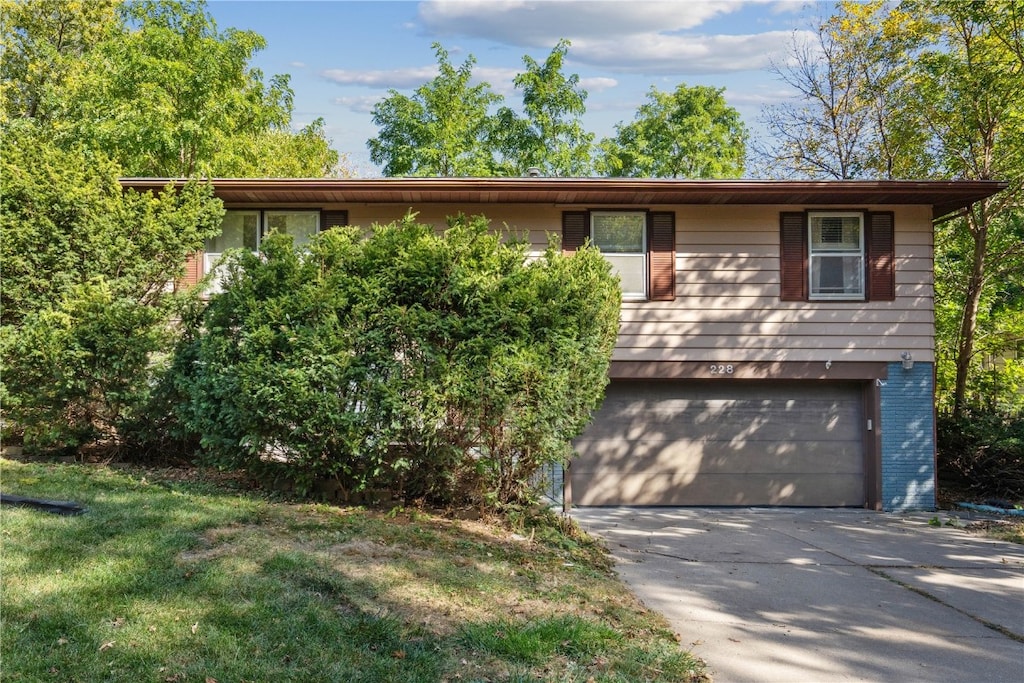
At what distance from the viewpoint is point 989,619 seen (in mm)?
5832

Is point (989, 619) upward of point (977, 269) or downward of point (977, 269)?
downward

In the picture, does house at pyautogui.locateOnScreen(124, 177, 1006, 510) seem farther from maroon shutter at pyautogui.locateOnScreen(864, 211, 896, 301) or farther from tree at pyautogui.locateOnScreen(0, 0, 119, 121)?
tree at pyautogui.locateOnScreen(0, 0, 119, 121)

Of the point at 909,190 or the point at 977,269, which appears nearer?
the point at 909,190

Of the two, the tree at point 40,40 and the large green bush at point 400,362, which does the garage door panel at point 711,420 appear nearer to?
the large green bush at point 400,362

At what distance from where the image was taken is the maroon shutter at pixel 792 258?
37.7 feet

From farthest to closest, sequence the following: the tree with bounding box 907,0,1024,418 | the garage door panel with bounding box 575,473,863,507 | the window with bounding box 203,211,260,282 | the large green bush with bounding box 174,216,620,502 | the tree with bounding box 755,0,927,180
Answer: the tree with bounding box 755,0,927,180 < the tree with bounding box 907,0,1024,418 < the garage door panel with bounding box 575,473,863,507 < the window with bounding box 203,211,260,282 < the large green bush with bounding box 174,216,620,502

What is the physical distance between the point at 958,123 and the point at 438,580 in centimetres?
1277

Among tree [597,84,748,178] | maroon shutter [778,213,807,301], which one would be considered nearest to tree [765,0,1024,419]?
maroon shutter [778,213,807,301]

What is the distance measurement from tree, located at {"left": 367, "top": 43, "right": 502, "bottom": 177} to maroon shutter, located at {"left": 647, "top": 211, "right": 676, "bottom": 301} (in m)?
10.7

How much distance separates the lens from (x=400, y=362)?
7.15m

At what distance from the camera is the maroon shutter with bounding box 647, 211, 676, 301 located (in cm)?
1140

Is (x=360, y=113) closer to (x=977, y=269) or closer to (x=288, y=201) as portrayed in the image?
(x=288, y=201)

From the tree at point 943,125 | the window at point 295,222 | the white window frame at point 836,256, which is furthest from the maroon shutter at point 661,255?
the tree at point 943,125

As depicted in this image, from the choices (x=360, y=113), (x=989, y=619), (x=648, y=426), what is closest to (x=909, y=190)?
(x=648, y=426)
